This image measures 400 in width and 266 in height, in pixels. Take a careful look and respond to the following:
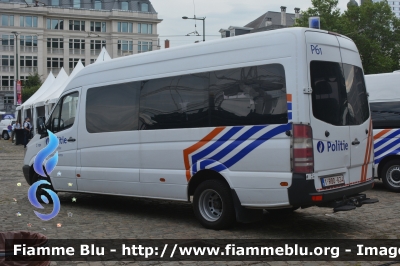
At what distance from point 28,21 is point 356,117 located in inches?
3265

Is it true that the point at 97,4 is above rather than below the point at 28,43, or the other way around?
above

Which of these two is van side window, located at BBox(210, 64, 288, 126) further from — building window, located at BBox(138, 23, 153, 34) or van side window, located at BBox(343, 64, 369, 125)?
building window, located at BBox(138, 23, 153, 34)

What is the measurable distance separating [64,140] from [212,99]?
3.77 metres

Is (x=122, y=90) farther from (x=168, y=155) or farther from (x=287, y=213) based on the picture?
(x=287, y=213)

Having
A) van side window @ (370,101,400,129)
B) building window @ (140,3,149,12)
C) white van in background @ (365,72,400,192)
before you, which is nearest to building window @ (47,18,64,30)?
building window @ (140,3,149,12)

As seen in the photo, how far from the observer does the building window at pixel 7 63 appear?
268 feet

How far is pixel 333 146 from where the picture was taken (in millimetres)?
6957

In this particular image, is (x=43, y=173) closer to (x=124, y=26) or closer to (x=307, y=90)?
(x=307, y=90)

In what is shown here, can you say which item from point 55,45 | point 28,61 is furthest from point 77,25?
point 28,61

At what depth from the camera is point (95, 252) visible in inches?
250

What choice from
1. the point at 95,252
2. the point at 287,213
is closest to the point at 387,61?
the point at 287,213

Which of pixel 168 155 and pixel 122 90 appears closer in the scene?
pixel 168 155

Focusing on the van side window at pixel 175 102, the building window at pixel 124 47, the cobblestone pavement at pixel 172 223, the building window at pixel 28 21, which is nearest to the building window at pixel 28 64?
the building window at pixel 28 21

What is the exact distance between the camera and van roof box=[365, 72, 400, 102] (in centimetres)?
1209
